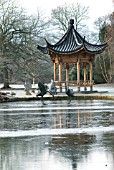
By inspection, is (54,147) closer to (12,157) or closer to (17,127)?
(12,157)

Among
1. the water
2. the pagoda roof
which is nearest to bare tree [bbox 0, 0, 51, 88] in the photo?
the pagoda roof

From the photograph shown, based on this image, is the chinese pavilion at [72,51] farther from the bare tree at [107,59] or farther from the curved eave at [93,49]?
the bare tree at [107,59]

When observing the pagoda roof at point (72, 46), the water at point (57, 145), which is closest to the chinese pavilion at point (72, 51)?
the pagoda roof at point (72, 46)

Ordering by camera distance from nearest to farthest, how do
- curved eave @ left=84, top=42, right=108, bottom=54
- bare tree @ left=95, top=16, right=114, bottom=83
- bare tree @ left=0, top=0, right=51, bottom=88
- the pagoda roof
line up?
the pagoda roof, curved eave @ left=84, top=42, right=108, bottom=54, bare tree @ left=0, top=0, right=51, bottom=88, bare tree @ left=95, top=16, right=114, bottom=83

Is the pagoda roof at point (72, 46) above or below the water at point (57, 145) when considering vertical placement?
above

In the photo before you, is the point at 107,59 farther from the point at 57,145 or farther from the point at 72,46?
the point at 57,145

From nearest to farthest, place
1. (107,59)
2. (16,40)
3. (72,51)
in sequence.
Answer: (72,51)
(16,40)
(107,59)

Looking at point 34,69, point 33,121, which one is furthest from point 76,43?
point 33,121

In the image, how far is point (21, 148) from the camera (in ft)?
35.4

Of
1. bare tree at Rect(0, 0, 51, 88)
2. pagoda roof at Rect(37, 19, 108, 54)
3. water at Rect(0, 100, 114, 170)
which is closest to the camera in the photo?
water at Rect(0, 100, 114, 170)

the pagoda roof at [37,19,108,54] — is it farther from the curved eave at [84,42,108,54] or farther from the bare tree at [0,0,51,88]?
the bare tree at [0,0,51,88]

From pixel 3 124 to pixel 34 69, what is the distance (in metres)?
41.8

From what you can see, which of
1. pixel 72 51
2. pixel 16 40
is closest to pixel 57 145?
pixel 72 51

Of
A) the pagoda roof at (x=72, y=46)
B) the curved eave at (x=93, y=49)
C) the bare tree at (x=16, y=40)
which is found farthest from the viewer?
the bare tree at (x=16, y=40)
